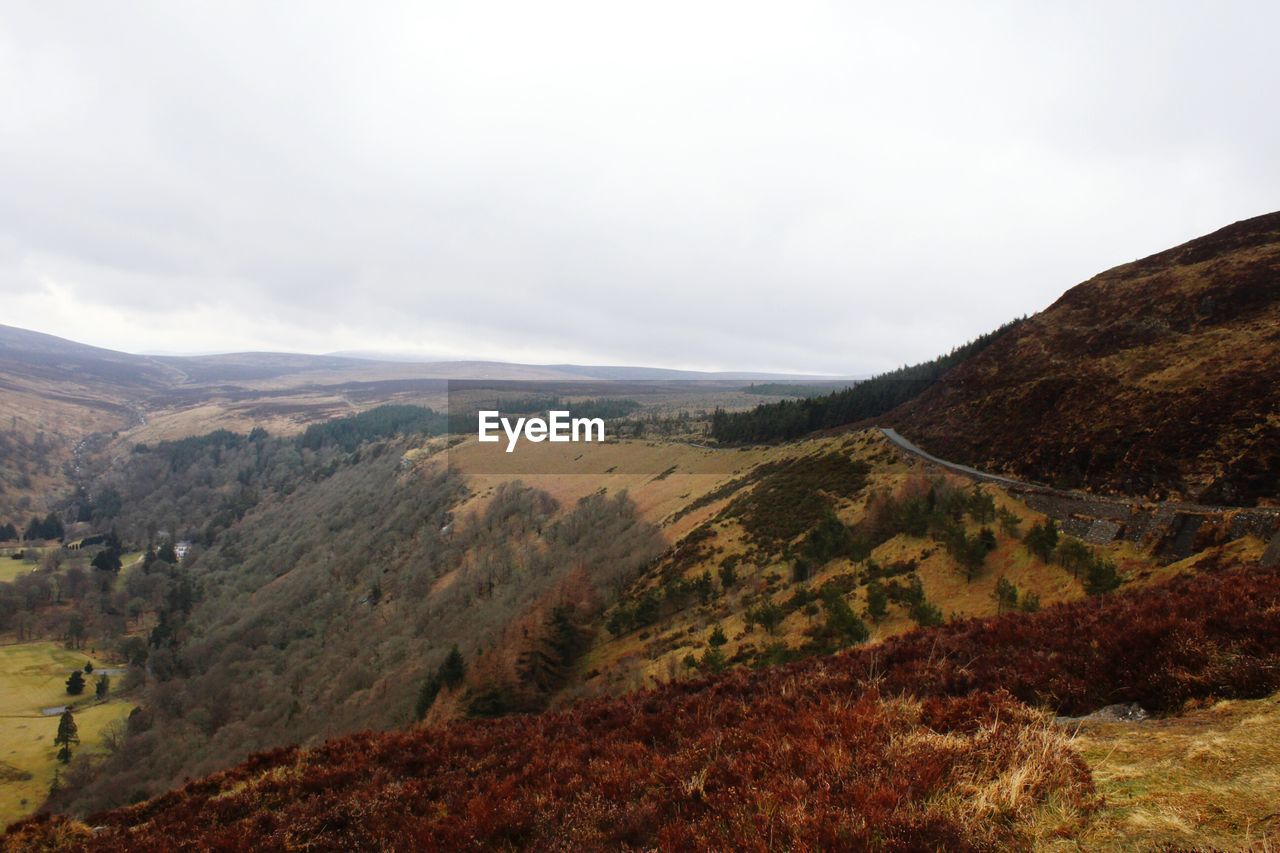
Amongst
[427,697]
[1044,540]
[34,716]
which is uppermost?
[1044,540]

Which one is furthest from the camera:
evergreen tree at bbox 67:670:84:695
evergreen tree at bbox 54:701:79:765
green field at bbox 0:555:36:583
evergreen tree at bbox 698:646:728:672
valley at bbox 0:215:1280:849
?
green field at bbox 0:555:36:583

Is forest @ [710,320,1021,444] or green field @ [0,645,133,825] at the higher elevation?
forest @ [710,320,1021,444]

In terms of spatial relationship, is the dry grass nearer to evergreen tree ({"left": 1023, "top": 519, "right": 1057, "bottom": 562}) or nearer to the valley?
the valley

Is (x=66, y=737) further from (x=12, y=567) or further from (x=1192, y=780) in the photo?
(x=12, y=567)

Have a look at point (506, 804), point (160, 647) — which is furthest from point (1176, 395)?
point (160, 647)

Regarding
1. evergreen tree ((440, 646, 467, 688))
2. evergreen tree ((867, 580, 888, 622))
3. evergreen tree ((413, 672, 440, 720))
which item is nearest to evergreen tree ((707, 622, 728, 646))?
evergreen tree ((867, 580, 888, 622))

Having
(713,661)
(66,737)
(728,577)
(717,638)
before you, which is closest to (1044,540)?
(717,638)
